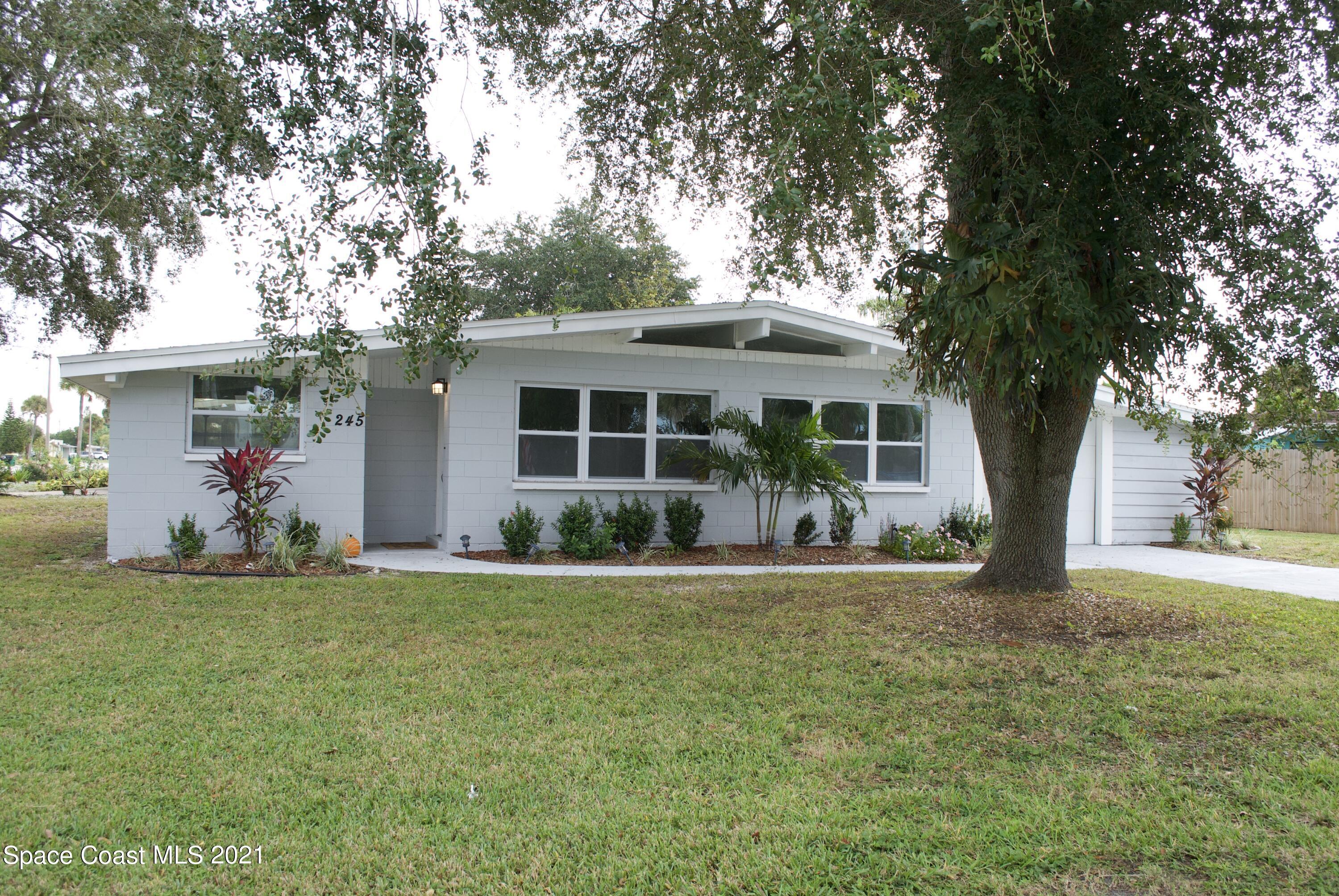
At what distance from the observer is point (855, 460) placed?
12.1 m

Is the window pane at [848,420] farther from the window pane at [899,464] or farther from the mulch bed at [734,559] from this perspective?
the mulch bed at [734,559]

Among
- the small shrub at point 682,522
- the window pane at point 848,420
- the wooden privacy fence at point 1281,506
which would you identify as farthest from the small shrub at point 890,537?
the wooden privacy fence at point 1281,506

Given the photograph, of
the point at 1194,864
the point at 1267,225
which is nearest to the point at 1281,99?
the point at 1267,225

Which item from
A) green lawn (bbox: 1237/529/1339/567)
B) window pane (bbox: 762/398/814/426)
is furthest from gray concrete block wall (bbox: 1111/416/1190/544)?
window pane (bbox: 762/398/814/426)

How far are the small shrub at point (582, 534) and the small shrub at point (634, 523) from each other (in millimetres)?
191

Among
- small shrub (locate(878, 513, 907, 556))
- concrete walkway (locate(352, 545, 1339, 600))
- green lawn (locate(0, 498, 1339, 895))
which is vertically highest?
small shrub (locate(878, 513, 907, 556))

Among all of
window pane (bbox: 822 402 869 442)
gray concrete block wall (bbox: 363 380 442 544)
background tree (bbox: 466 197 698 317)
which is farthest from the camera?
background tree (bbox: 466 197 698 317)

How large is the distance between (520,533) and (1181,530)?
10.9m

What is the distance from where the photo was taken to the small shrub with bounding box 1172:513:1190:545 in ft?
43.7

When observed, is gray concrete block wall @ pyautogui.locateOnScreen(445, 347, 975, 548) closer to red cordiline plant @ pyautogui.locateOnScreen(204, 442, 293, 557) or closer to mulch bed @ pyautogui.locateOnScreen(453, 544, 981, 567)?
mulch bed @ pyautogui.locateOnScreen(453, 544, 981, 567)

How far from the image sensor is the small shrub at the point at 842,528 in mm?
11508

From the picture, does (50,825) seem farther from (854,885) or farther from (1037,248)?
(1037,248)

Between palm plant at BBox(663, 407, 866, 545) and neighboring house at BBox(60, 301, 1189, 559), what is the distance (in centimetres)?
37

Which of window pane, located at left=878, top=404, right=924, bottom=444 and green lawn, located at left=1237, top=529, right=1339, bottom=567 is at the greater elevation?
window pane, located at left=878, top=404, right=924, bottom=444
